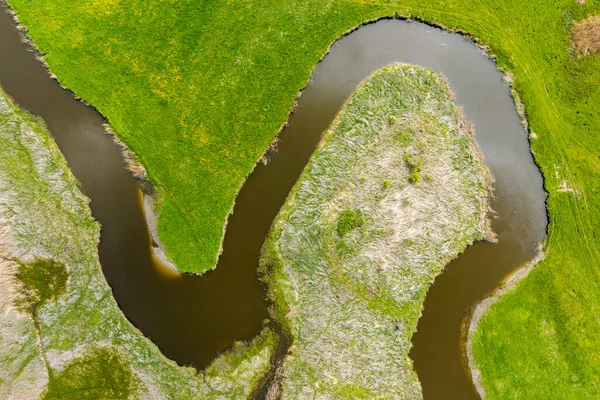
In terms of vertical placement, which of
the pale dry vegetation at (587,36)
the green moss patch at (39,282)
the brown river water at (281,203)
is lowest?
the green moss patch at (39,282)

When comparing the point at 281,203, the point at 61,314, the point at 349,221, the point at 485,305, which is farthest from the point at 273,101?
the point at 485,305

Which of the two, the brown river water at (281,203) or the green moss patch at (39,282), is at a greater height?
the brown river water at (281,203)

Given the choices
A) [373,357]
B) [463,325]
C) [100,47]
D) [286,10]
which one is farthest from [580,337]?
[100,47]

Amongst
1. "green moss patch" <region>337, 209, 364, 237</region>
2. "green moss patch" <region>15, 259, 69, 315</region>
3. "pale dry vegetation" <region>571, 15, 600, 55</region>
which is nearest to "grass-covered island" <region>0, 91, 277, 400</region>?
"green moss patch" <region>15, 259, 69, 315</region>

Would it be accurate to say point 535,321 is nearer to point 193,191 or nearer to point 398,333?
point 398,333

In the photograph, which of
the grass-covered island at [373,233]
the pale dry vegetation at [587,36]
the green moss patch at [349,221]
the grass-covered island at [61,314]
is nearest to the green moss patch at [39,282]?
the grass-covered island at [61,314]

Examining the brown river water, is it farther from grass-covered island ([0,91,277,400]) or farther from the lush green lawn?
the lush green lawn

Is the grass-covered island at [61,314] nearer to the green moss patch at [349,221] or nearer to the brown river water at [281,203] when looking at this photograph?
the brown river water at [281,203]
